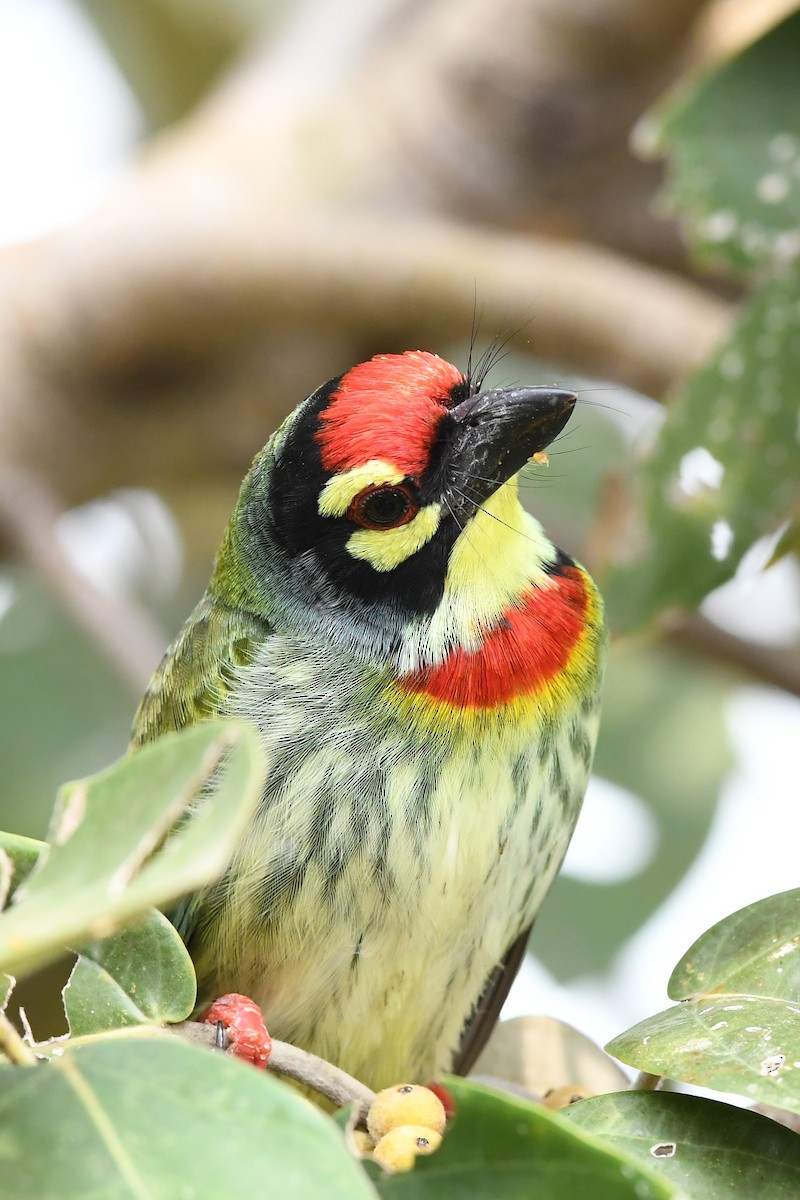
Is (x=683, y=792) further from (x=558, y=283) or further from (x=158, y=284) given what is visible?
(x=158, y=284)

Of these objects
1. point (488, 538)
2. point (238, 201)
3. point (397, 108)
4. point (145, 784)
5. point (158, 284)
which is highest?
point (397, 108)

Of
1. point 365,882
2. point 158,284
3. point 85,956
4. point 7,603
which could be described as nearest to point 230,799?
point 85,956

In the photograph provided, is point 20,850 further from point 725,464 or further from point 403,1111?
point 725,464

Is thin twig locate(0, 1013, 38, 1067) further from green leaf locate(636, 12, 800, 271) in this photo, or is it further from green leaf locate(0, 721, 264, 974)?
green leaf locate(636, 12, 800, 271)

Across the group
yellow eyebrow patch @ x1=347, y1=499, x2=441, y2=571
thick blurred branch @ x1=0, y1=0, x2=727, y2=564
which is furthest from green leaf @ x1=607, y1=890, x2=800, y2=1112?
thick blurred branch @ x1=0, y1=0, x2=727, y2=564

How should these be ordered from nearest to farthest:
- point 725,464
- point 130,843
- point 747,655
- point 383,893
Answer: point 130,843 < point 383,893 < point 725,464 < point 747,655

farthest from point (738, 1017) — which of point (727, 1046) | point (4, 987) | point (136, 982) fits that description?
point (4, 987)
